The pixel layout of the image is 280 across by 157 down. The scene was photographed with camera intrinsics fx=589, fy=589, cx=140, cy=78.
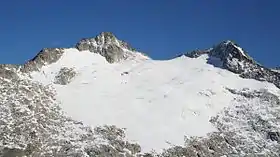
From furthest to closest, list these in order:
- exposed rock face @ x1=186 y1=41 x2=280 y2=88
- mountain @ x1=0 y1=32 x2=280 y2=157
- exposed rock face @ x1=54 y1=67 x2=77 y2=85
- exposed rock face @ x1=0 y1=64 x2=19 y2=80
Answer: exposed rock face @ x1=186 y1=41 x2=280 y2=88
exposed rock face @ x1=54 y1=67 x2=77 y2=85
exposed rock face @ x1=0 y1=64 x2=19 y2=80
mountain @ x1=0 y1=32 x2=280 y2=157

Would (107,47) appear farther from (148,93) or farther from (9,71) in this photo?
(9,71)

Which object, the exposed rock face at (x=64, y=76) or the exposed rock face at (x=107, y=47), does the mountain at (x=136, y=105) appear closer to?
the exposed rock face at (x=64, y=76)

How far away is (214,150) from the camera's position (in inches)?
4574

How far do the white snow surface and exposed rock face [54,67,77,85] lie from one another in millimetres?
1166

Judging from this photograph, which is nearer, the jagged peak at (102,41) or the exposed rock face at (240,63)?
the exposed rock face at (240,63)

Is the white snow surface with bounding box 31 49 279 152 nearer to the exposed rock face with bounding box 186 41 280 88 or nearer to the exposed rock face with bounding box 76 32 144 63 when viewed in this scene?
the exposed rock face with bounding box 186 41 280 88

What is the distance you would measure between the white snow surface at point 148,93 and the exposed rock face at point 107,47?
2539 mm

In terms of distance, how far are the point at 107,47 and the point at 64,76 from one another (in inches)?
1081

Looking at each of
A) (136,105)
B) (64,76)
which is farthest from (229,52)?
(64,76)

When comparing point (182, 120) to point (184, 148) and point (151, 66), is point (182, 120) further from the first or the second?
point (151, 66)

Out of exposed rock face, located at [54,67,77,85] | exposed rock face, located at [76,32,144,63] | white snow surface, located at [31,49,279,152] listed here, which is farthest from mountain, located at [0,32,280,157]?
exposed rock face, located at [76,32,144,63]

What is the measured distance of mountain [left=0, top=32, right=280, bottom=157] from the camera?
362ft

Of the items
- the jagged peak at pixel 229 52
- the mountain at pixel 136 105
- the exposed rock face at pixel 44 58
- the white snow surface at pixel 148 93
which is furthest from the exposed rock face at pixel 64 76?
the jagged peak at pixel 229 52

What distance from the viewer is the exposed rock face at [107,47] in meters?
161
